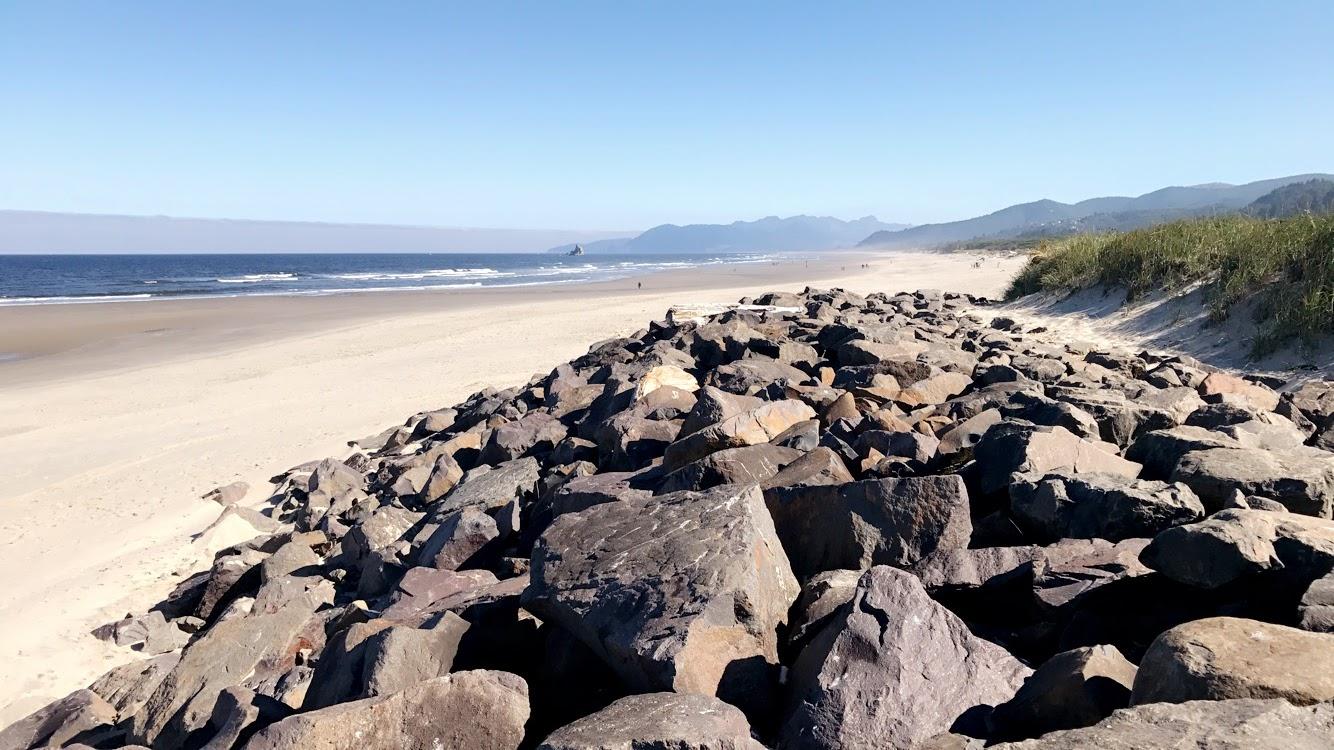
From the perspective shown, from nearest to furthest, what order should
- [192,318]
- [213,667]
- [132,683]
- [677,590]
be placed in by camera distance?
[677,590] < [213,667] < [132,683] < [192,318]

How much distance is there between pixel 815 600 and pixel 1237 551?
1.41 m

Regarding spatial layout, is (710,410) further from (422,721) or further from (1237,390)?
(1237,390)

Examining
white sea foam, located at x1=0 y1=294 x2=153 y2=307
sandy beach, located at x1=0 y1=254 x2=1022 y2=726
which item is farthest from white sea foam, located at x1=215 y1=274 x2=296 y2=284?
sandy beach, located at x1=0 y1=254 x2=1022 y2=726

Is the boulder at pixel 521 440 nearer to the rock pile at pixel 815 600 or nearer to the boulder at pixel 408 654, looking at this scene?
the rock pile at pixel 815 600

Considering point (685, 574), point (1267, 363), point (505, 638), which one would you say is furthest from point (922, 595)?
point (1267, 363)

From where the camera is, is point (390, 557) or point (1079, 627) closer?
point (1079, 627)

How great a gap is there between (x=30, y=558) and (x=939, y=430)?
760cm

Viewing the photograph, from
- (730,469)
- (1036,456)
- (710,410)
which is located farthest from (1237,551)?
(710,410)

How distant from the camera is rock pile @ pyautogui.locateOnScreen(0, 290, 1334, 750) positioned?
7.61 feet

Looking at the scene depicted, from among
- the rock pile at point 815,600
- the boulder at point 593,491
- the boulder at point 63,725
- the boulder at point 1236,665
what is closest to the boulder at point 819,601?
the rock pile at point 815,600

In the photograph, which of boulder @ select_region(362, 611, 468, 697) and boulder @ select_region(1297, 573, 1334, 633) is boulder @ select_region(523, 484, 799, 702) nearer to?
boulder @ select_region(362, 611, 468, 697)

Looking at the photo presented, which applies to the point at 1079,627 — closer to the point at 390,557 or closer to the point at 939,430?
the point at 939,430

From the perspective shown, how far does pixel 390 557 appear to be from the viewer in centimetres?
510

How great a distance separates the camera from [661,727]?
228 cm
